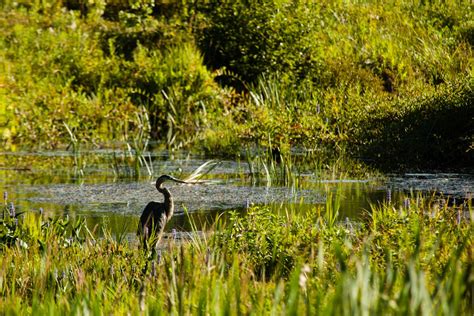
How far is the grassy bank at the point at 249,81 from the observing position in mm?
11500

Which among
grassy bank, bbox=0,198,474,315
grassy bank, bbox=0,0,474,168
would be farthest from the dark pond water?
grassy bank, bbox=0,198,474,315

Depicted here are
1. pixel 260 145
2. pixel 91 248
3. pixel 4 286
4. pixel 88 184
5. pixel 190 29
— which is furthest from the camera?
pixel 190 29

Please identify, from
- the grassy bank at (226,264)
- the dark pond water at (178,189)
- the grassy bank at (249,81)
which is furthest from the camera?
the grassy bank at (249,81)

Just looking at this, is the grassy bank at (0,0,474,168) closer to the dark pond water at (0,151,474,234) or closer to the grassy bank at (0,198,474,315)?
the dark pond water at (0,151,474,234)

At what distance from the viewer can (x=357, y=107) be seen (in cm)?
1238

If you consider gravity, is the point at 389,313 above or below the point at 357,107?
below

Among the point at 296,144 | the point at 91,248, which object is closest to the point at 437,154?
the point at 296,144

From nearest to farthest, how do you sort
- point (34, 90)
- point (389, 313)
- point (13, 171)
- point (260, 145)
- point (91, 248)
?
point (389, 313)
point (91, 248)
point (13, 171)
point (260, 145)
point (34, 90)

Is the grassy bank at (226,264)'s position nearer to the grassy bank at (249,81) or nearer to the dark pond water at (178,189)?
the dark pond water at (178,189)

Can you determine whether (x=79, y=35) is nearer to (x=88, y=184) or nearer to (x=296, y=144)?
(x=296, y=144)

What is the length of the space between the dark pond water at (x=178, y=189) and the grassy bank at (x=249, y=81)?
29.8 inches

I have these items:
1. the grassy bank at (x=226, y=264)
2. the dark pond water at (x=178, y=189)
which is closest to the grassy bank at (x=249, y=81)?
the dark pond water at (x=178, y=189)

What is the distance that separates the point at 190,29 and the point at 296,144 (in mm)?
4159

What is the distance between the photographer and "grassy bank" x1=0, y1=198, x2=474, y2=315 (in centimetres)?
354
